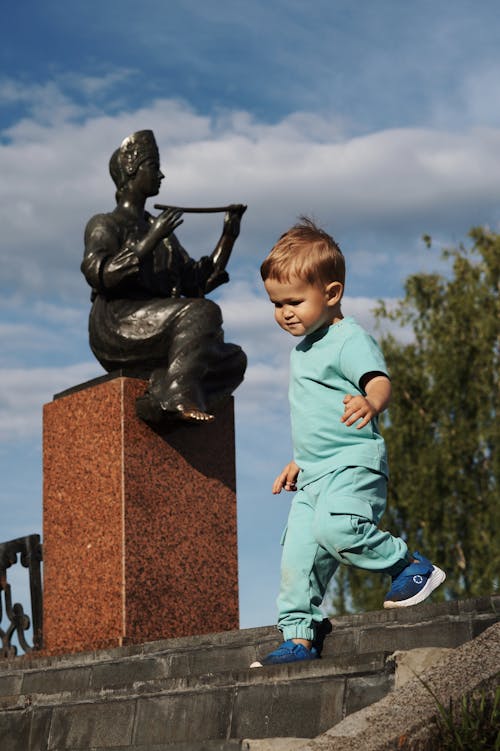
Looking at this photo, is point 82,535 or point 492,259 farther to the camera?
point 492,259

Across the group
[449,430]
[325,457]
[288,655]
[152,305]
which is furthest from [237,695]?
[449,430]

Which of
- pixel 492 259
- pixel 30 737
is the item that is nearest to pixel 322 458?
pixel 30 737

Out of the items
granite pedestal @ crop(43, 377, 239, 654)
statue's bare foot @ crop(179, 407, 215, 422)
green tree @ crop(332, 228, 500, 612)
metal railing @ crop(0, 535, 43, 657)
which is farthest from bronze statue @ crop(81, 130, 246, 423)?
green tree @ crop(332, 228, 500, 612)

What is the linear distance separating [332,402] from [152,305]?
329cm

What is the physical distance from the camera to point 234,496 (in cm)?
787

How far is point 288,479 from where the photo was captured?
16.5 ft

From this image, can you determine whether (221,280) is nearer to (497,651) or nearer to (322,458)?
(322,458)

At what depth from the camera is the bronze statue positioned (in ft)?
24.9

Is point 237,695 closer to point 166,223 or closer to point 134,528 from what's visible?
point 134,528

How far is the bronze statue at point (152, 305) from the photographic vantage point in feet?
24.9

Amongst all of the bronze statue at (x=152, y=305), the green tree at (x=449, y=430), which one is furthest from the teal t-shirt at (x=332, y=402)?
the green tree at (x=449, y=430)

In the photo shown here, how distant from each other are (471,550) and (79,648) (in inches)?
564

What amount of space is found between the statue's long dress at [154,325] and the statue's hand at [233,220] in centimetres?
44

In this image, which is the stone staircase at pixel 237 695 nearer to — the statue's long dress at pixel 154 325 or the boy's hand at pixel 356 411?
the boy's hand at pixel 356 411
